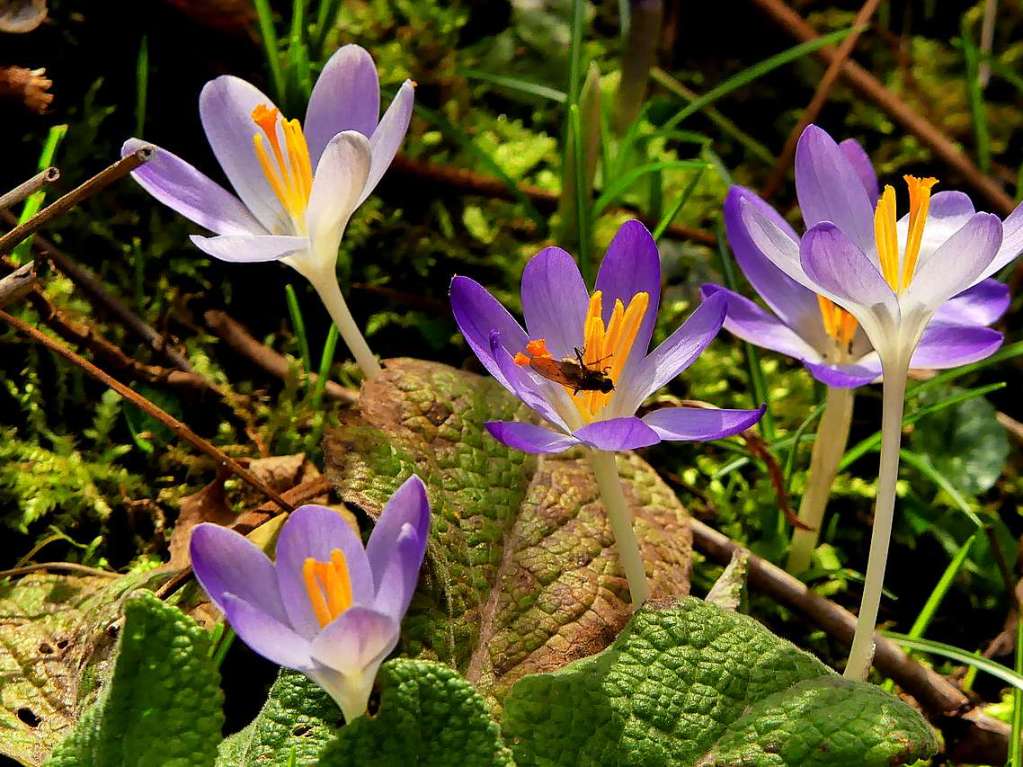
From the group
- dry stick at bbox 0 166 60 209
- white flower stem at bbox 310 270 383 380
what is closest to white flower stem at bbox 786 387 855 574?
white flower stem at bbox 310 270 383 380

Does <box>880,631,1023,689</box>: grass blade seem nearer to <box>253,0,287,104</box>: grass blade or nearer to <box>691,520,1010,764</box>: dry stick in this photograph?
<box>691,520,1010,764</box>: dry stick

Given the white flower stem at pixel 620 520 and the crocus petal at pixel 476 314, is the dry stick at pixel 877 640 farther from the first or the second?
the crocus petal at pixel 476 314

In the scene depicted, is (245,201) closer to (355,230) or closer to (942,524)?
(355,230)

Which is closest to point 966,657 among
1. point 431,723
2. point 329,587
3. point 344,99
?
point 431,723

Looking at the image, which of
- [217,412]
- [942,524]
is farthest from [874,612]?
[217,412]

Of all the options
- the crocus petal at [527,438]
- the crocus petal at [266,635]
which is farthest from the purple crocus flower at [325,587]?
the crocus petal at [527,438]

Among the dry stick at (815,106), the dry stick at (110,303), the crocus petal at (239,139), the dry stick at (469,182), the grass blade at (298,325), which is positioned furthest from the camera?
the dry stick at (815,106)
